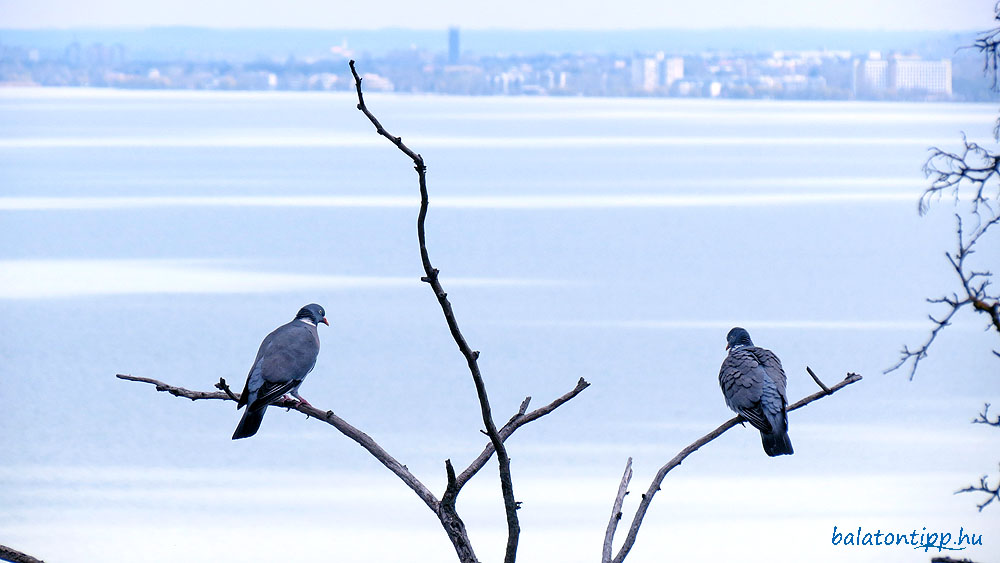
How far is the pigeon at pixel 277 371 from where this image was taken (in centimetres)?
380

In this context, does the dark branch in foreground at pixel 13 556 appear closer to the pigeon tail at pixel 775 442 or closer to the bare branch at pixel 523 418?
the bare branch at pixel 523 418

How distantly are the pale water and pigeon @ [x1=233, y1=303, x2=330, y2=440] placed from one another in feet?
8.96

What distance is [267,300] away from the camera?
1480 centimetres

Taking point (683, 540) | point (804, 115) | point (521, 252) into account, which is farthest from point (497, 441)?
point (804, 115)

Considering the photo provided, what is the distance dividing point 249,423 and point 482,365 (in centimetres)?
724

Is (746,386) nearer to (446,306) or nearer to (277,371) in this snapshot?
(277,371)

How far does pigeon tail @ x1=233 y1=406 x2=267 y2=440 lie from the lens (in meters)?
3.70

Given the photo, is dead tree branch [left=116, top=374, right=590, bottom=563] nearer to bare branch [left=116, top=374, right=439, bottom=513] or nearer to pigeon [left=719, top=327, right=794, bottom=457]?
bare branch [left=116, top=374, right=439, bottom=513]

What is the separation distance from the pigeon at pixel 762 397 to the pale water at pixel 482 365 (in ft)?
8.80

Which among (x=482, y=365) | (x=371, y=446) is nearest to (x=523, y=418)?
(x=371, y=446)

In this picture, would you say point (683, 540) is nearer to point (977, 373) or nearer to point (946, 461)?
point (946, 461)

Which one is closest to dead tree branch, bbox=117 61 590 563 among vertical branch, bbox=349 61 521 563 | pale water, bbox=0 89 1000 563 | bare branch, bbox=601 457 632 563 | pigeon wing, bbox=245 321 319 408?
vertical branch, bbox=349 61 521 563

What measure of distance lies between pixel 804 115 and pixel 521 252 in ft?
231

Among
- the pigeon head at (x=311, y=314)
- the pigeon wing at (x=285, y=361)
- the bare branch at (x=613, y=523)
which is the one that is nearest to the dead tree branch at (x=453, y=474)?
the bare branch at (x=613, y=523)
